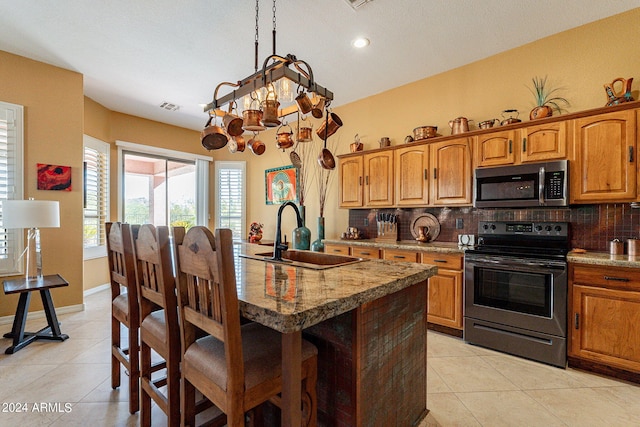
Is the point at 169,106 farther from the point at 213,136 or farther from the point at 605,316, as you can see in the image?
the point at 605,316

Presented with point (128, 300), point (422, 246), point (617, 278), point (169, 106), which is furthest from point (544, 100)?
point (169, 106)

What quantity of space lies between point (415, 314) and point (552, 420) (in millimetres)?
1088

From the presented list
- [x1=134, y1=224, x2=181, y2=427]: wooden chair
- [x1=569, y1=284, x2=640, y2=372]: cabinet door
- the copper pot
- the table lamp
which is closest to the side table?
the table lamp

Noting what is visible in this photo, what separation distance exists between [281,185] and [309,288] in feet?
14.5

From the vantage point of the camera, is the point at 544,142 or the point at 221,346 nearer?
the point at 221,346

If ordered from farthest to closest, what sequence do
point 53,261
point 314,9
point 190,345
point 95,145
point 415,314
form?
point 95,145
point 53,261
point 314,9
point 415,314
point 190,345

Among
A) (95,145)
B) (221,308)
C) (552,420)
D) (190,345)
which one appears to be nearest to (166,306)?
(190,345)

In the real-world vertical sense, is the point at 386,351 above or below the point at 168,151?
below

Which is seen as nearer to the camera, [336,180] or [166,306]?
[166,306]

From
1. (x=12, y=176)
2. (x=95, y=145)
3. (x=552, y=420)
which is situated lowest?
(x=552, y=420)

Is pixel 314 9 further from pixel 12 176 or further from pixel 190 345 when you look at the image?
pixel 12 176

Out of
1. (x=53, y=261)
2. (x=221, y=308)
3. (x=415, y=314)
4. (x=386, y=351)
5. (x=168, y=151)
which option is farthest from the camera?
(x=168, y=151)

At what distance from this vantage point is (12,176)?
10.5ft

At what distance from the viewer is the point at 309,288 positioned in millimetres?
1223
